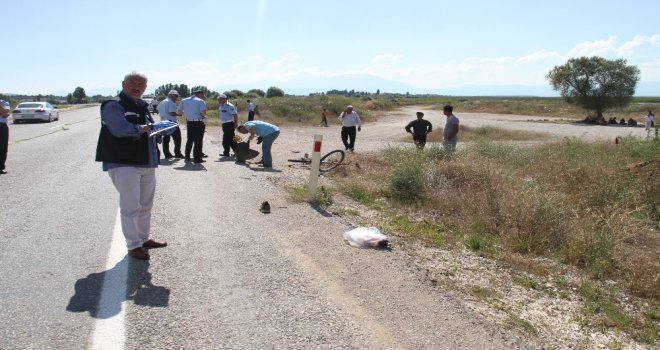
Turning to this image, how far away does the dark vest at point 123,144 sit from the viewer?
4.68 m

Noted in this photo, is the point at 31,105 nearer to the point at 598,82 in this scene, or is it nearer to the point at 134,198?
the point at 134,198

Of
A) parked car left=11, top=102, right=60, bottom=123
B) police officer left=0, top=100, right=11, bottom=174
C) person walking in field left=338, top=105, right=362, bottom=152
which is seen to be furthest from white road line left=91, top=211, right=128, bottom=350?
parked car left=11, top=102, right=60, bottom=123

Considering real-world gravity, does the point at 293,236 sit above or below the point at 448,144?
below

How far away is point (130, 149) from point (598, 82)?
195 feet

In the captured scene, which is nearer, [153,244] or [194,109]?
[153,244]

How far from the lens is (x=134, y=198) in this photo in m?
4.86

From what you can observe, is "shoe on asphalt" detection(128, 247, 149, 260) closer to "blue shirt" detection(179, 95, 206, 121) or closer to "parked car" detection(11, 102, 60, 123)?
"blue shirt" detection(179, 95, 206, 121)

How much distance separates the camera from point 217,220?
6633 mm

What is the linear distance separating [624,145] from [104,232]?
45.2 feet

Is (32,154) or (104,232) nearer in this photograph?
(104,232)

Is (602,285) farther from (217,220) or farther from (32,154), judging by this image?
(32,154)

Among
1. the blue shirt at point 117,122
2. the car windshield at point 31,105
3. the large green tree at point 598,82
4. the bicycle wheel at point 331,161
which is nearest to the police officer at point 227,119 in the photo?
the bicycle wheel at point 331,161

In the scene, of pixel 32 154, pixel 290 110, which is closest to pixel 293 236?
pixel 32 154

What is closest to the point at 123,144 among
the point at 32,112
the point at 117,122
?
the point at 117,122
